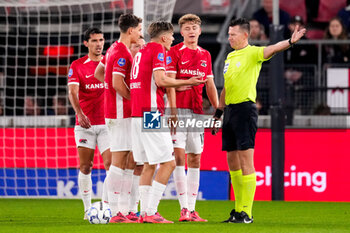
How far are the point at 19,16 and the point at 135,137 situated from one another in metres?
7.01

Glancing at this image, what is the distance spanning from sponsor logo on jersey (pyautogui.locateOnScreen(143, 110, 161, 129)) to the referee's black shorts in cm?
74

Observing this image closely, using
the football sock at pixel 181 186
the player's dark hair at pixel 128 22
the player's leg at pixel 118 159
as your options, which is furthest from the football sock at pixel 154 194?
the player's dark hair at pixel 128 22

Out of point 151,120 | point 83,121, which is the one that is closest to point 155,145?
point 151,120

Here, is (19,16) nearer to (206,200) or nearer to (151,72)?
(206,200)

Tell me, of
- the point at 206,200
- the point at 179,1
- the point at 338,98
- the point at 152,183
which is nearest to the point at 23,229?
the point at 152,183

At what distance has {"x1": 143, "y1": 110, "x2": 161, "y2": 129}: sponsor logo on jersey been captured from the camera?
298 inches

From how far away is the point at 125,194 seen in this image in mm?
8117

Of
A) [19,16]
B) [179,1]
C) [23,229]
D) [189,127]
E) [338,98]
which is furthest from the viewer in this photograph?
[179,1]

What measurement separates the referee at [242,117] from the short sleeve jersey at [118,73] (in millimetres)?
998

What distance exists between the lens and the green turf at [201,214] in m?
7.33

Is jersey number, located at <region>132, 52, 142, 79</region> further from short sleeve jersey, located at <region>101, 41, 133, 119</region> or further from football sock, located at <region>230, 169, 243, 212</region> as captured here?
football sock, located at <region>230, 169, 243, 212</region>

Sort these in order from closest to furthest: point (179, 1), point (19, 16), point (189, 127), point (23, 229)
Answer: point (23, 229) < point (189, 127) < point (19, 16) < point (179, 1)

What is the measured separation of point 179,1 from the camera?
15234 millimetres

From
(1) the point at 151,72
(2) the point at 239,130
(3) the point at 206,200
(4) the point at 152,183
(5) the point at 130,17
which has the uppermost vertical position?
(5) the point at 130,17
